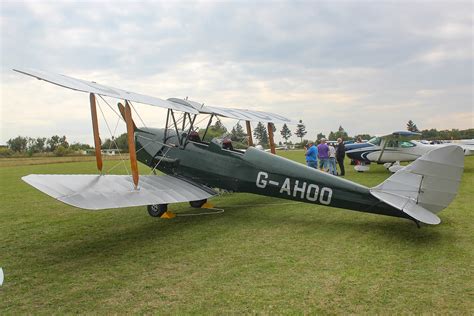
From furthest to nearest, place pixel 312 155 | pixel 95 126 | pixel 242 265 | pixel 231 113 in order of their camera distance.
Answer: pixel 312 155 → pixel 231 113 → pixel 95 126 → pixel 242 265

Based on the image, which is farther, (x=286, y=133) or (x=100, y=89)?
(x=286, y=133)

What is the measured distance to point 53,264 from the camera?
14.6 ft

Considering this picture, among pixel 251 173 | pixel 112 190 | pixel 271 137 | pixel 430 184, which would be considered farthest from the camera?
pixel 271 137

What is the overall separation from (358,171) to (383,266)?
39.5 ft

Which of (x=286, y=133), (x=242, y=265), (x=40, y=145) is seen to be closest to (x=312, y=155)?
(x=242, y=265)

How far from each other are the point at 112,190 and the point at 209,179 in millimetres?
2273

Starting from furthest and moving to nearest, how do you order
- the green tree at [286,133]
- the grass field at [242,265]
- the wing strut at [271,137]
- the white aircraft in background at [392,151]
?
the green tree at [286,133], the white aircraft in background at [392,151], the wing strut at [271,137], the grass field at [242,265]

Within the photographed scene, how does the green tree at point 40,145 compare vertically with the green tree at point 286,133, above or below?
below

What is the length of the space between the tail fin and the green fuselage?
31 centimetres

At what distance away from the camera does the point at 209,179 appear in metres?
7.16

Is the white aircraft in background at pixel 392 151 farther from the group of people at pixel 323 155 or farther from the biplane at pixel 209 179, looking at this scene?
the biplane at pixel 209 179

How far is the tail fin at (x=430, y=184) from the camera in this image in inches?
189

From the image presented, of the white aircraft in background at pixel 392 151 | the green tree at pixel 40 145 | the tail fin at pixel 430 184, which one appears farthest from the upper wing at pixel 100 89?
the green tree at pixel 40 145

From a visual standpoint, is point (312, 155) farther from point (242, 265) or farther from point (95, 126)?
point (242, 265)
